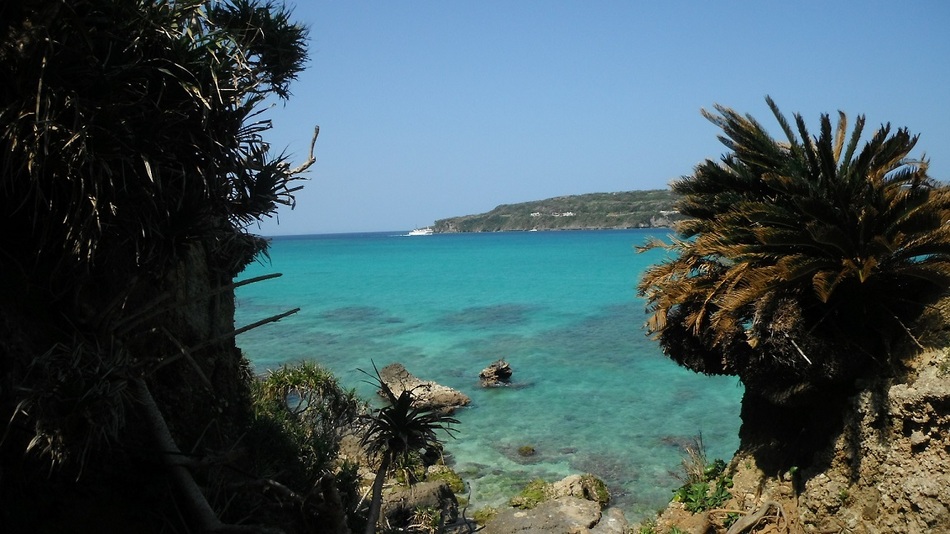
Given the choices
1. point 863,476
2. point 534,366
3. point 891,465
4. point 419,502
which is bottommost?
point 534,366

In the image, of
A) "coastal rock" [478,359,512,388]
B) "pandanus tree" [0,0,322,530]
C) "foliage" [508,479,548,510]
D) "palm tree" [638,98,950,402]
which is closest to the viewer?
"pandanus tree" [0,0,322,530]

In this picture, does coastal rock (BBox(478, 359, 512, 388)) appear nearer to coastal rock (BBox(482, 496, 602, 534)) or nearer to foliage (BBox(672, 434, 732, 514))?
coastal rock (BBox(482, 496, 602, 534))

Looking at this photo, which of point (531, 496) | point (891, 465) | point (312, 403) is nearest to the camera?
point (891, 465)

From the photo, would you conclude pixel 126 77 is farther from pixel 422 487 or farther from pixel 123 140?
pixel 422 487

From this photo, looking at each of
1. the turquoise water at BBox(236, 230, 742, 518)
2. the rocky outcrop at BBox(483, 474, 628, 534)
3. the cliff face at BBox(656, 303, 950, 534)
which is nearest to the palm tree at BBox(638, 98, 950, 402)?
the cliff face at BBox(656, 303, 950, 534)

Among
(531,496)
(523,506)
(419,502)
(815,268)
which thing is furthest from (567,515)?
(815,268)

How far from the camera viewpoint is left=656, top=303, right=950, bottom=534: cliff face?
8.27 meters

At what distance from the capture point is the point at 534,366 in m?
31.6

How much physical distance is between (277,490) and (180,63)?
16.5ft

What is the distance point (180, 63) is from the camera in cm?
761

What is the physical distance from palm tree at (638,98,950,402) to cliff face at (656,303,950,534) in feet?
1.81

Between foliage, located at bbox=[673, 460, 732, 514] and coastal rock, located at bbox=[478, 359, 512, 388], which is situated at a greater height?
foliage, located at bbox=[673, 460, 732, 514]

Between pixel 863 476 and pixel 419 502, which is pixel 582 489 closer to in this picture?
pixel 419 502

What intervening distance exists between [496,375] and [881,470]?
2022cm
